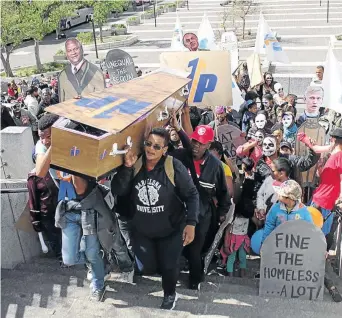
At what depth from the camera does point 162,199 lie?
13.8ft

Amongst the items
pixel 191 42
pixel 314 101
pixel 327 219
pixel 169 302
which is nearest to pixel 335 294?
pixel 327 219

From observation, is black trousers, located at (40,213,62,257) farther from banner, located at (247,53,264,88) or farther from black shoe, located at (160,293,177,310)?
banner, located at (247,53,264,88)

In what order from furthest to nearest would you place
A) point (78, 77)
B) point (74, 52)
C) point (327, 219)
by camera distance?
point (78, 77) → point (74, 52) → point (327, 219)

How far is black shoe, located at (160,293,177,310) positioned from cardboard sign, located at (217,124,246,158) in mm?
2791

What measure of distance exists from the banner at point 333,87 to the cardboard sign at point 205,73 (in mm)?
1535

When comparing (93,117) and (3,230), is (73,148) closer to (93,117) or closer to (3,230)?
(93,117)

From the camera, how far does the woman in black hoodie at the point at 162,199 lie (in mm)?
4160

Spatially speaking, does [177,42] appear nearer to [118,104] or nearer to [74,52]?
[74,52]

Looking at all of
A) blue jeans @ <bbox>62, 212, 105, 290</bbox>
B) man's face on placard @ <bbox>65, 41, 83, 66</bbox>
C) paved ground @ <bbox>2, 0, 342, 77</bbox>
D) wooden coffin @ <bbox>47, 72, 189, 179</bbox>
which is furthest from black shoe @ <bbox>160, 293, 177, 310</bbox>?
paved ground @ <bbox>2, 0, 342, 77</bbox>

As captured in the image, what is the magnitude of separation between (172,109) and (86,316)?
2145mm

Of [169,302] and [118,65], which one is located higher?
[118,65]

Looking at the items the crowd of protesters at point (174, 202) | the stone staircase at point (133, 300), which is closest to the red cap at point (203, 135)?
the crowd of protesters at point (174, 202)

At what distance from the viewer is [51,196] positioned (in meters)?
4.94

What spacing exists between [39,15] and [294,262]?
1886 centimetres
